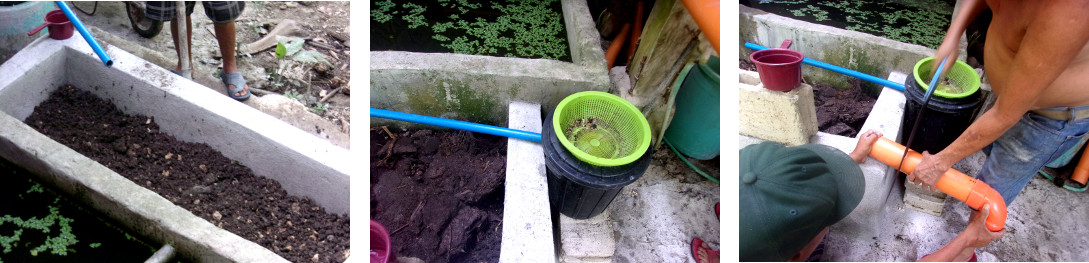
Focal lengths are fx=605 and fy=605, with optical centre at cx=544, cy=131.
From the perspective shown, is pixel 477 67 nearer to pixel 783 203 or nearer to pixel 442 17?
pixel 442 17

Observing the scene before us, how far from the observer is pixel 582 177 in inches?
81.4

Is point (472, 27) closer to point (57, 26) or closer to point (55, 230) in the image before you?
point (57, 26)

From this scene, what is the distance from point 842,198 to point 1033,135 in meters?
0.72

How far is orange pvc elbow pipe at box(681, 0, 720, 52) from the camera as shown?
150 cm

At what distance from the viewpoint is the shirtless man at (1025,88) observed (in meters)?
1.34

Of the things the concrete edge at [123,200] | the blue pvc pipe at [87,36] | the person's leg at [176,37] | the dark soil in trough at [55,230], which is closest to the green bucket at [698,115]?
the concrete edge at [123,200]

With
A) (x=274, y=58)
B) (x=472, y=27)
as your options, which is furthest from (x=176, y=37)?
(x=472, y=27)

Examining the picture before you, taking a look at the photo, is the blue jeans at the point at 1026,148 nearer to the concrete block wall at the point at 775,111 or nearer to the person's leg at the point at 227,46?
the concrete block wall at the point at 775,111

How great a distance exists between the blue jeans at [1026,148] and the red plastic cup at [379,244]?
7.13ft

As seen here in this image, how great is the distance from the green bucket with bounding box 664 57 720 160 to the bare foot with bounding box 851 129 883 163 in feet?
1.72

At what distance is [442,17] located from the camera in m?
3.78

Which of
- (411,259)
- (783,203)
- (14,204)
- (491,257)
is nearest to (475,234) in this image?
(491,257)

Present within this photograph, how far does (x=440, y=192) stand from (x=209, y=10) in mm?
1487

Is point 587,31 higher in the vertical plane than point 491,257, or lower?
higher
